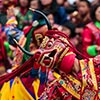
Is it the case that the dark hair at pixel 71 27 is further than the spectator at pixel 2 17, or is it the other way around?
the dark hair at pixel 71 27

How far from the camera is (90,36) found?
17.3ft

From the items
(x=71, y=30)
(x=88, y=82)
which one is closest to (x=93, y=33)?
(x=71, y=30)

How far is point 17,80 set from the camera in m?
3.28

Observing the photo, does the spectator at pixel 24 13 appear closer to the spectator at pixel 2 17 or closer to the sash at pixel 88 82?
the spectator at pixel 2 17

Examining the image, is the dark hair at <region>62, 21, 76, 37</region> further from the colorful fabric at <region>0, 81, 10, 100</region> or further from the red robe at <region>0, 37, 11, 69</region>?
the colorful fabric at <region>0, 81, 10, 100</region>

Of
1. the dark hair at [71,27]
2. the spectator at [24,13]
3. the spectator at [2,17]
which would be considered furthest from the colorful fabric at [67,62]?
the spectator at [24,13]

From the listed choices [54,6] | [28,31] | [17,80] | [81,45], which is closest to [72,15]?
[54,6]

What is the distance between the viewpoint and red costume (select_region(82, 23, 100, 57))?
16.9 ft

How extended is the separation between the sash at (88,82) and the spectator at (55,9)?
3228 millimetres

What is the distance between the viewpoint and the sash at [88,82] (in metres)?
2.94

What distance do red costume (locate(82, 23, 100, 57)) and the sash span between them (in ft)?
7.05

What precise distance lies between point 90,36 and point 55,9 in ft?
3.54

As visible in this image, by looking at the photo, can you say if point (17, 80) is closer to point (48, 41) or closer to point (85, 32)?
point (48, 41)

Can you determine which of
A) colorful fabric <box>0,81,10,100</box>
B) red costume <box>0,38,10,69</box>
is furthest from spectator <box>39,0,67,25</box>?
colorful fabric <box>0,81,10,100</box>
